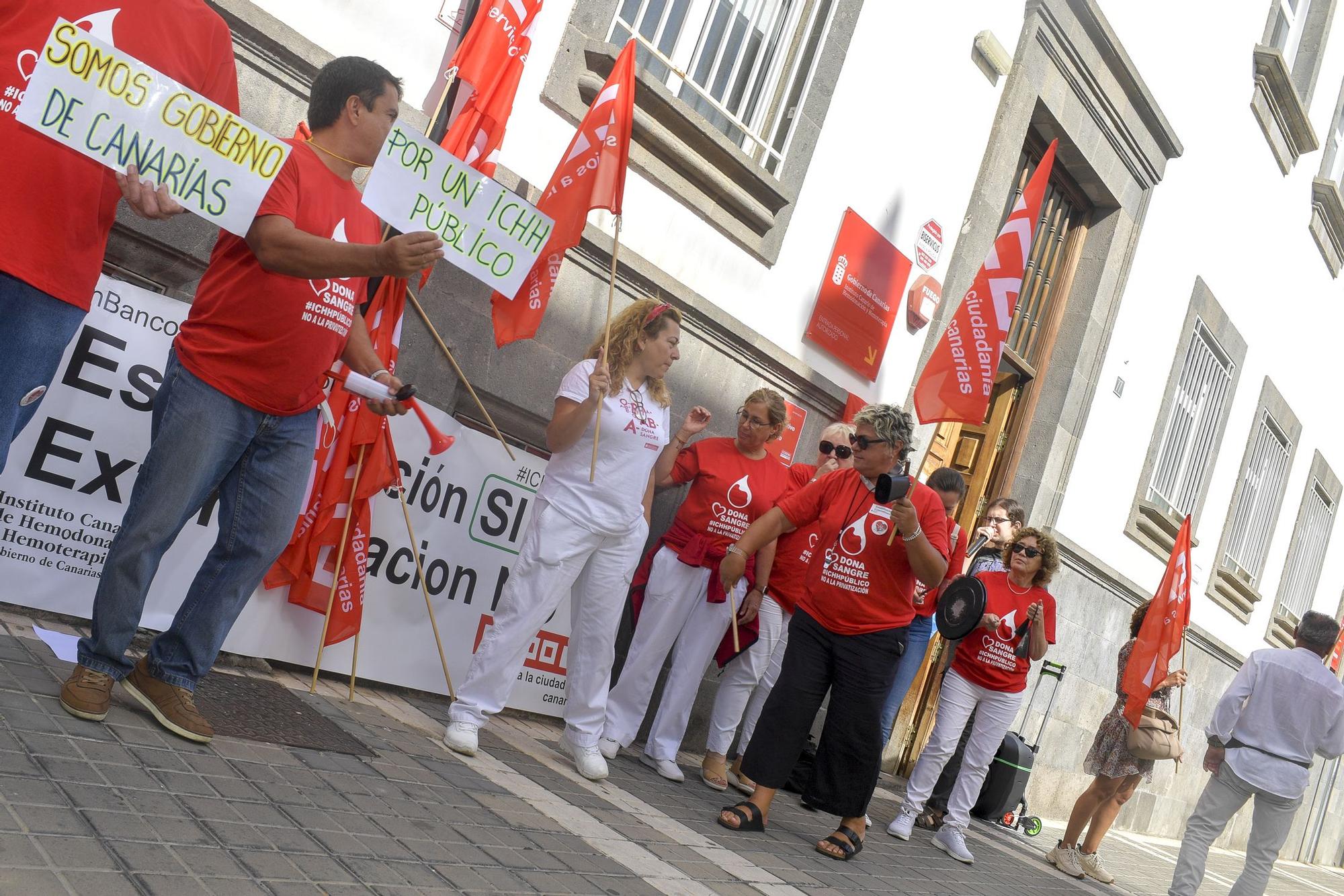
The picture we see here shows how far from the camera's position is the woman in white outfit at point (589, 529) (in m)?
5.17

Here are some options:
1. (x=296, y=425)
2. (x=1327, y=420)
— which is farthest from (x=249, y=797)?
(x=1327, y=420)

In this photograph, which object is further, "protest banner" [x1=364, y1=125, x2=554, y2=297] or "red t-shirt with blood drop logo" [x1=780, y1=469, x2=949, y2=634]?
"red t-shirt with blood drop logo" [x1=780, y1=469, x2=949, y2=634]

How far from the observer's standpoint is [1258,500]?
1581 cm

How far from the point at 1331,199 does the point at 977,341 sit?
33.3 feet

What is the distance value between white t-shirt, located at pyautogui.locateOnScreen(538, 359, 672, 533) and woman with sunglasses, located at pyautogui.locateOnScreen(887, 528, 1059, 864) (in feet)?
8.05

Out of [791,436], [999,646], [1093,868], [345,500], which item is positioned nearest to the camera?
[345,500]

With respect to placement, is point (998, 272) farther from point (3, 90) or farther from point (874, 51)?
point (3, 90)

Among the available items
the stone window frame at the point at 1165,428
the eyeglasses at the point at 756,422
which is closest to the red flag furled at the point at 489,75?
the eyeglasses at the point at 756,422

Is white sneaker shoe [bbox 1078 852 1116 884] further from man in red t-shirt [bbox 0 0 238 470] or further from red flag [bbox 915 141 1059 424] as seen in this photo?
man in red t-shirt [bbox 0 0 238 470]

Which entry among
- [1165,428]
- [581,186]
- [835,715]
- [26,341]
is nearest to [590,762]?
[835,715]

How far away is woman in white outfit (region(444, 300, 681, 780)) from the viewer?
5.17 metres

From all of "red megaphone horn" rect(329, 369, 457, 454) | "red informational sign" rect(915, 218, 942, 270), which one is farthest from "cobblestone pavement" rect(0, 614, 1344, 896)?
"red informational sign" rect(915, 218, 942, 270)

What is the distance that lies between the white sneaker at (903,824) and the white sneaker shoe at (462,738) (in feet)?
9.28

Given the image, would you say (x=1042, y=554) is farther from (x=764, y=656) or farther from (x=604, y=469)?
(x=604, y=469)
